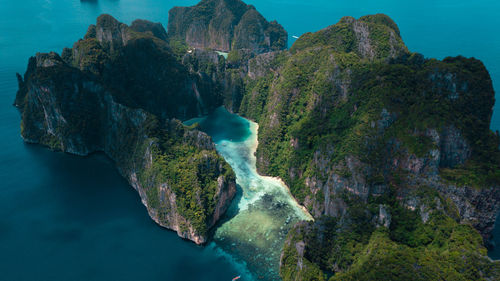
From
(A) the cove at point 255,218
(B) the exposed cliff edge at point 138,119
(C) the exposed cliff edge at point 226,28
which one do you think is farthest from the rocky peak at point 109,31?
(A) the cove at point 255,218

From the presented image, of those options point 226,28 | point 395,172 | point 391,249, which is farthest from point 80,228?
point 226,28

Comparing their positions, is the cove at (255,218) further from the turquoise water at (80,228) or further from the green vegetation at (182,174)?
the green vegetation at (182,174)

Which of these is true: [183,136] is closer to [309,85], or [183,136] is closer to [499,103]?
[309,85]

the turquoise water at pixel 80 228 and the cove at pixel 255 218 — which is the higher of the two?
the cove at pixel 255 218

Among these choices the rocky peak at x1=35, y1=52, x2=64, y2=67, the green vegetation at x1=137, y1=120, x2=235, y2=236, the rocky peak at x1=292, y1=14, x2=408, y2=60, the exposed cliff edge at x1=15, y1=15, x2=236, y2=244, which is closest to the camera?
the green vegetation at x1=137, y1=120, x2=235, y2=236

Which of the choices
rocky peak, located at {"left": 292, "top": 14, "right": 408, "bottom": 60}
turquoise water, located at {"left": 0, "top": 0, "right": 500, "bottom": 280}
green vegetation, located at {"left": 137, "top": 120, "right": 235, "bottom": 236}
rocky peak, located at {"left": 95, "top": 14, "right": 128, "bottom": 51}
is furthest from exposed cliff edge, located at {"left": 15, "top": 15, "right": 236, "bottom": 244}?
rocky peak, located at {"left": 292, "top": 14, "right": 408, "bottom": 60}

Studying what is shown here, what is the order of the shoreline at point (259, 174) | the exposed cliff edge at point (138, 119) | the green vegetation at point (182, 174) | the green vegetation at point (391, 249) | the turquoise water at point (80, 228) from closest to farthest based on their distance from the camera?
1. the green vegetation at point (391, 249)
2. the turquoise water at point (80, 228)
3. the green vegetation at point (182, 174)
4. the exposed cliff edge at point (138, 119)
5. the shoreline at point (259, 174)

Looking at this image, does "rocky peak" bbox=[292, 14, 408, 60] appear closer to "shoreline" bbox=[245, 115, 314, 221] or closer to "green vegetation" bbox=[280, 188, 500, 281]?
"shoreline" bbox=[245, 115, 314, 221]

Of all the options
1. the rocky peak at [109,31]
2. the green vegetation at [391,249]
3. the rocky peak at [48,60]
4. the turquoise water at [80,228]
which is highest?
the rocky peak at [109,31]
